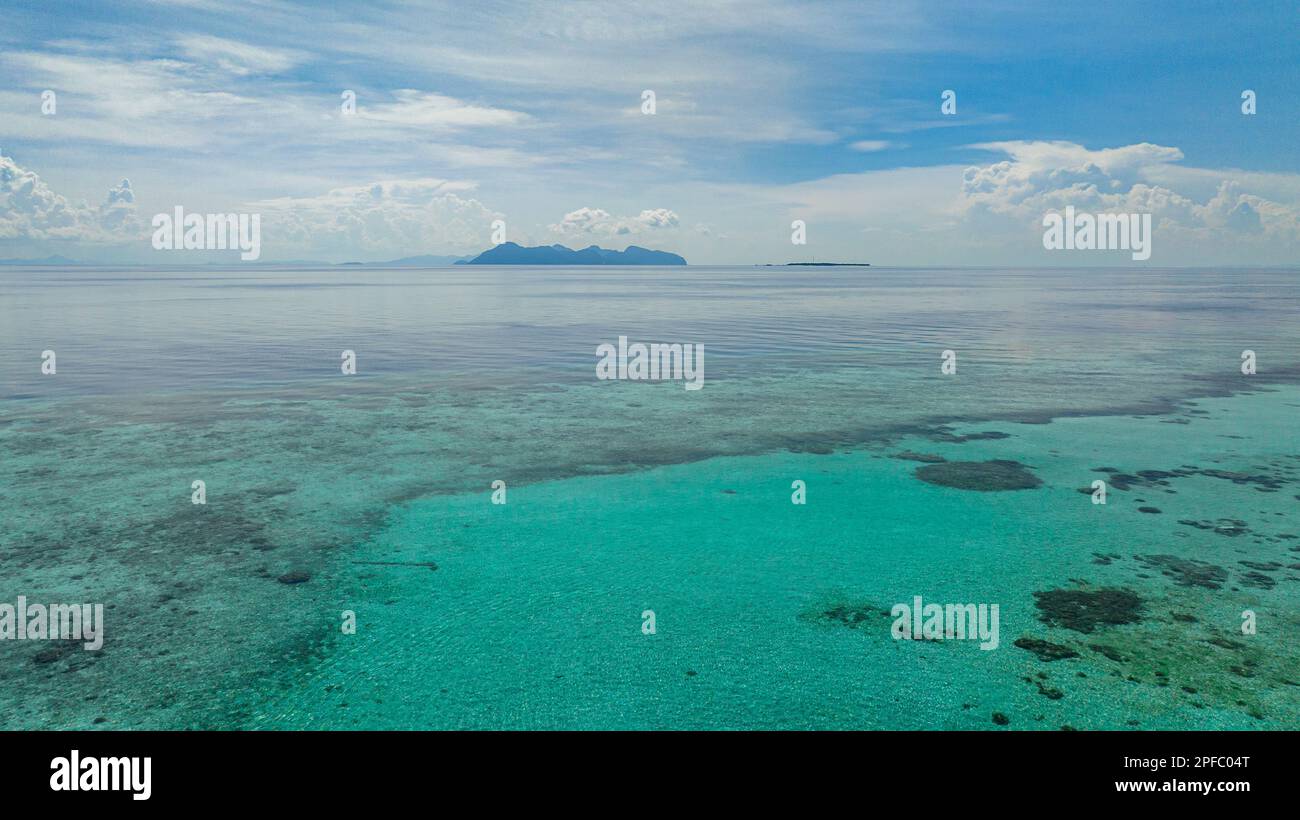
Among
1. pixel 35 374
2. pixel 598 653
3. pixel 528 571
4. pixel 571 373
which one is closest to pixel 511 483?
pixel 528 571

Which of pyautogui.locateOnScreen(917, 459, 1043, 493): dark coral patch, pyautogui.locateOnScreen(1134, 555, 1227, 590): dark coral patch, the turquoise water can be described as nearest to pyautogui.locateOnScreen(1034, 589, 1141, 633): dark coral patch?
the turquoise water

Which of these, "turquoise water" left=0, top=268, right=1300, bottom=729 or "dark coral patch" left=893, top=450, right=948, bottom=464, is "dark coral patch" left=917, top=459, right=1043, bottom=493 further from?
"turquoise water" left=0, top=268, right=1300, bottom=729

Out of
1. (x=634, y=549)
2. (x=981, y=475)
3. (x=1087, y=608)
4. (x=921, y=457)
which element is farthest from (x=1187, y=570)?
(x=634, y=549)

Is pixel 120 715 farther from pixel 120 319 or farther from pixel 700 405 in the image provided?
pixel 120 319

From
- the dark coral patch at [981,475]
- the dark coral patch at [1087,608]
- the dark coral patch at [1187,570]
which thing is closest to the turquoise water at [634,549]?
the dark coral patch at [1187,570]

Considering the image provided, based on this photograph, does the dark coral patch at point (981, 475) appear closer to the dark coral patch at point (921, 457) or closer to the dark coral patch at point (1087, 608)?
the dark coral patch at point (921, 457)

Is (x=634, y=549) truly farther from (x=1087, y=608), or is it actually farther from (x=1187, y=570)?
(x=1187, y=570)
